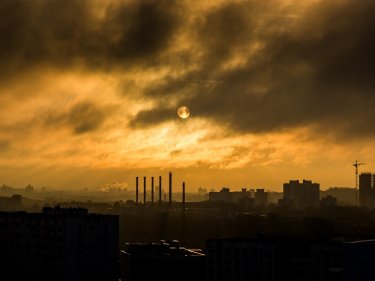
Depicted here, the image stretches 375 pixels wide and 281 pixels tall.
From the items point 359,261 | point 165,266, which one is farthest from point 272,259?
point 359,261

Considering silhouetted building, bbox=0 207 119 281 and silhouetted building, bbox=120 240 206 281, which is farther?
silhouetted building, bbox=120 240 206 281

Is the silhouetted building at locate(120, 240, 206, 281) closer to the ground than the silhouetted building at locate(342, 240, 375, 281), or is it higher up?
closer to the ground

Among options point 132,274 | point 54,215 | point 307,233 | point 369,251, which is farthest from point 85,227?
point 307,233

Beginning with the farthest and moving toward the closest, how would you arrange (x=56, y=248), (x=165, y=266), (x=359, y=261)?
(x=165, y=266) < (x=56, y=248) < (x=359, y=261)

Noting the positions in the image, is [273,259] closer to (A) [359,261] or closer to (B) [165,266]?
(B) [165,266]

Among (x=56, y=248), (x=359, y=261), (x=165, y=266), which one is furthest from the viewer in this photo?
(x=165, y=266)

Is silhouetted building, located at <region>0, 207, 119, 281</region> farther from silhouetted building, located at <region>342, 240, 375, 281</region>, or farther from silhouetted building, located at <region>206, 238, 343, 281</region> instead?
silhouetted building, located at <region>342, 240, 375, 281</region>

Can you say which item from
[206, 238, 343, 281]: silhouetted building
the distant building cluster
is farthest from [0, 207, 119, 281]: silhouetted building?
[206, 238, 343, 281]: silhouetted building

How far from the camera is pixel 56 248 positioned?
78.1 m

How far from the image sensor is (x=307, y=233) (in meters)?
150

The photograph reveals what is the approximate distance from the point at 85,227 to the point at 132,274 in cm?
1080

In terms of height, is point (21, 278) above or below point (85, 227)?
below

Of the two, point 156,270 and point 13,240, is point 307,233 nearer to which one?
point 156,270

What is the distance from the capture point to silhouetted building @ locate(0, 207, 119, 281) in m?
77.7
